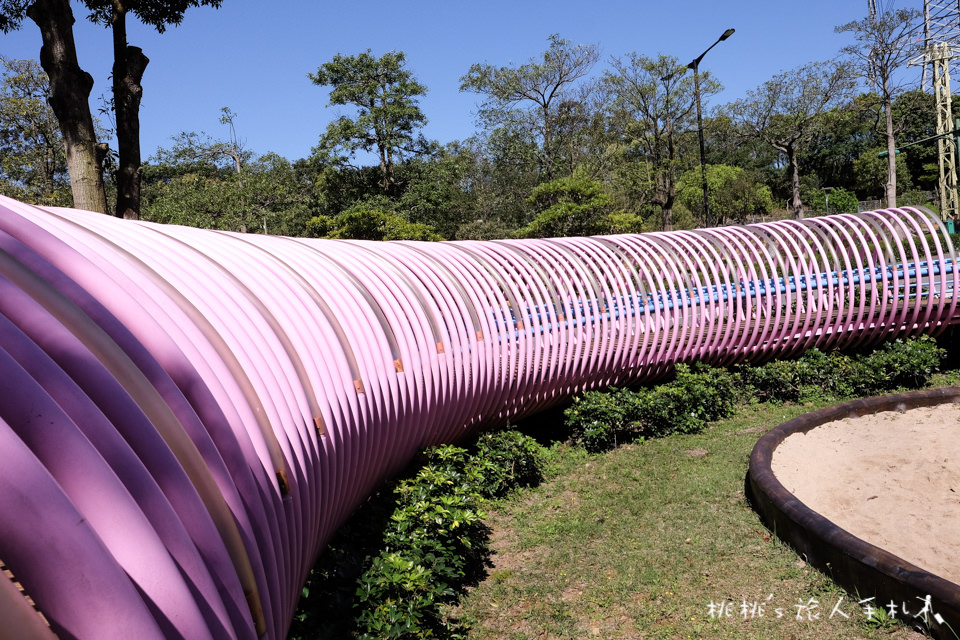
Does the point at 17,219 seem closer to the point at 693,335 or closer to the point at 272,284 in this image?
the point at 272,284

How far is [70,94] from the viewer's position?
9.47m

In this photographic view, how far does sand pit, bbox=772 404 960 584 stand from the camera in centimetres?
464

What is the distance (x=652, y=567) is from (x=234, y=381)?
11.8 feet

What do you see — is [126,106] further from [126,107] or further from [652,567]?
[652,567]

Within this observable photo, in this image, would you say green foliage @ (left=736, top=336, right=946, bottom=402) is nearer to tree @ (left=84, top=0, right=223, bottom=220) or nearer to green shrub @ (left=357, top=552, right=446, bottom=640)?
green shrub @ (left=357, top=552, right=446, bottom=640)

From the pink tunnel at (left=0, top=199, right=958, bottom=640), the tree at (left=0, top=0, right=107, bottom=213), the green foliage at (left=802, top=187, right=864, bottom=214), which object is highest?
the tree at (left=0, top=0, right=107, bottom=213)

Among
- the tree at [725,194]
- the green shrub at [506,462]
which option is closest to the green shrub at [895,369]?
the green shrub at [506,462]

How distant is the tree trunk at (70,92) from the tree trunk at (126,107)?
107cm

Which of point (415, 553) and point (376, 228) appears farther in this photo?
point (376, 228)

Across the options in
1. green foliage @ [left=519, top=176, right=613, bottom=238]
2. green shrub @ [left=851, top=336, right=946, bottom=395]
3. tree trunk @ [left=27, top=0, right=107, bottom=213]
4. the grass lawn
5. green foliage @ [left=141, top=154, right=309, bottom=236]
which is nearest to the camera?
the grass lawn

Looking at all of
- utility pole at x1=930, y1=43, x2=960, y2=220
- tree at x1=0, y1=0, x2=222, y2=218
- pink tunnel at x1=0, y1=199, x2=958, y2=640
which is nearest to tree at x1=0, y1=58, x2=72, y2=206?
tree at x1=0, y1=0, x2=222, y2=218

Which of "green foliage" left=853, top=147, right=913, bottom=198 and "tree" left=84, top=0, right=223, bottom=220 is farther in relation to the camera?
"green foliage" left=853, top=147, right=913, bottom=198

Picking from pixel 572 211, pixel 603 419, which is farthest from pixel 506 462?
pixel 572 211

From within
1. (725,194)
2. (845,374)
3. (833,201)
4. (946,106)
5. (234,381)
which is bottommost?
(845,374)
